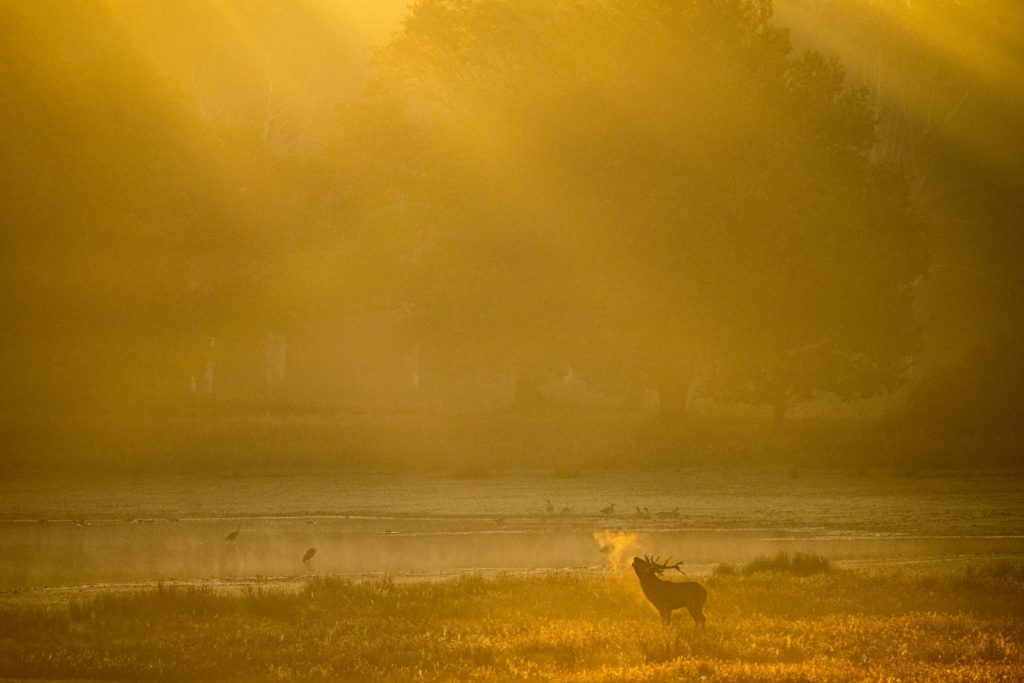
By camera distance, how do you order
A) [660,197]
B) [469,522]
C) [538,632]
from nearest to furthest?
[538,632], [469,522], [660,197]

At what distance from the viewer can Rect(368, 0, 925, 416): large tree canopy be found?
41312 mm

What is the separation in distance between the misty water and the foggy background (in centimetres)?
440

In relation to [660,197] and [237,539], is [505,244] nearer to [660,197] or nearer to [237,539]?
[660,197]

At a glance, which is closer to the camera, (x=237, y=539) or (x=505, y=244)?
(x=237, y=539)

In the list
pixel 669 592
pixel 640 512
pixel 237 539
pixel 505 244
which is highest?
pixel 505 244

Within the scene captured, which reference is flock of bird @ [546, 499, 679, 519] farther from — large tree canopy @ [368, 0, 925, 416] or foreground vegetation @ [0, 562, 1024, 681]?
large tree canopy @ [368, 0, 925, 416]

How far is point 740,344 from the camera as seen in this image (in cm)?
4225

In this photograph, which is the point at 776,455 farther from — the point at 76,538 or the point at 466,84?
the point at 76,538

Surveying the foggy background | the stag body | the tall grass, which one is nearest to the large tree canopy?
the foggy background

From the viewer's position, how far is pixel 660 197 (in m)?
41.1

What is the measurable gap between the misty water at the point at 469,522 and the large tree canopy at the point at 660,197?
8.14m

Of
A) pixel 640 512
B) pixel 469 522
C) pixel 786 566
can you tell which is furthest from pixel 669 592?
pixel 640 512

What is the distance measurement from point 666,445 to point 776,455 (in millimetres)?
3334

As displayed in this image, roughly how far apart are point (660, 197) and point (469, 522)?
17.3 metres
